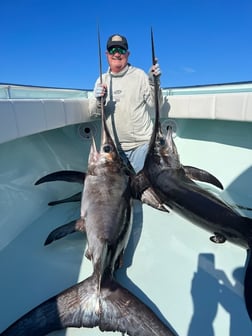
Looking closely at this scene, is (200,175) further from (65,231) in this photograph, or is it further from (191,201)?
(65,231)

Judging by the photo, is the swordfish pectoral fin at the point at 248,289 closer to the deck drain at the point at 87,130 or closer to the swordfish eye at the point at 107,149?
the swordfish eye at the point at 107,149

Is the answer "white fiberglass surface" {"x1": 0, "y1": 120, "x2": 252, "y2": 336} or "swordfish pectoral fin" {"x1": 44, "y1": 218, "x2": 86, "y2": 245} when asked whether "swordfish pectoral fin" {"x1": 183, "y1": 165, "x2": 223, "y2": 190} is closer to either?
"white fiberglass surface" {"x1": 0, "y1": 120, "x2": 252, "y2": 336}

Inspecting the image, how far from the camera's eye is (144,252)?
2.21 m

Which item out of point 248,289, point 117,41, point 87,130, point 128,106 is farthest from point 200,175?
point 117,41

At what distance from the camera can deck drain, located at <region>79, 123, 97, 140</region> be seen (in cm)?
405

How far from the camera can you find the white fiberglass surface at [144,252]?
1.66 meters

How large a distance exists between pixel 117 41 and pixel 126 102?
2.72 ft

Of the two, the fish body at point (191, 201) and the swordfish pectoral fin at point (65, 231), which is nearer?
the fish body at point (191, 201)

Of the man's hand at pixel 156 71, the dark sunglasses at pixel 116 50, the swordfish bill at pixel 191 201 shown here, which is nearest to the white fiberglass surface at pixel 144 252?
the swordfish bill at pixel 191 201

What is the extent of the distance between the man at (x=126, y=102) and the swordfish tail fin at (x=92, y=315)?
82.8 inches

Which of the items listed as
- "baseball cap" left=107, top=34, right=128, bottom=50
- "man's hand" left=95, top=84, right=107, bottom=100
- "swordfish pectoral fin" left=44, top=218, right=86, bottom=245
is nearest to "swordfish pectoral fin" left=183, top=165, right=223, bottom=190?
"man's hand" left=95, top=84, right=107, bottom=100

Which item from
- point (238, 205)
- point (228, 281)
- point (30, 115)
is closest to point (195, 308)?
point (228, 281)

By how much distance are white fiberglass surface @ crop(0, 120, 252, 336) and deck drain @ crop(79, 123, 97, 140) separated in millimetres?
494

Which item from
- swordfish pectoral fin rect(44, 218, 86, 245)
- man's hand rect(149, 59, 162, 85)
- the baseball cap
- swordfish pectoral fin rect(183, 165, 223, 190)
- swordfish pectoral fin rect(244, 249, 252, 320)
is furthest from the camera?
the baseball cap
